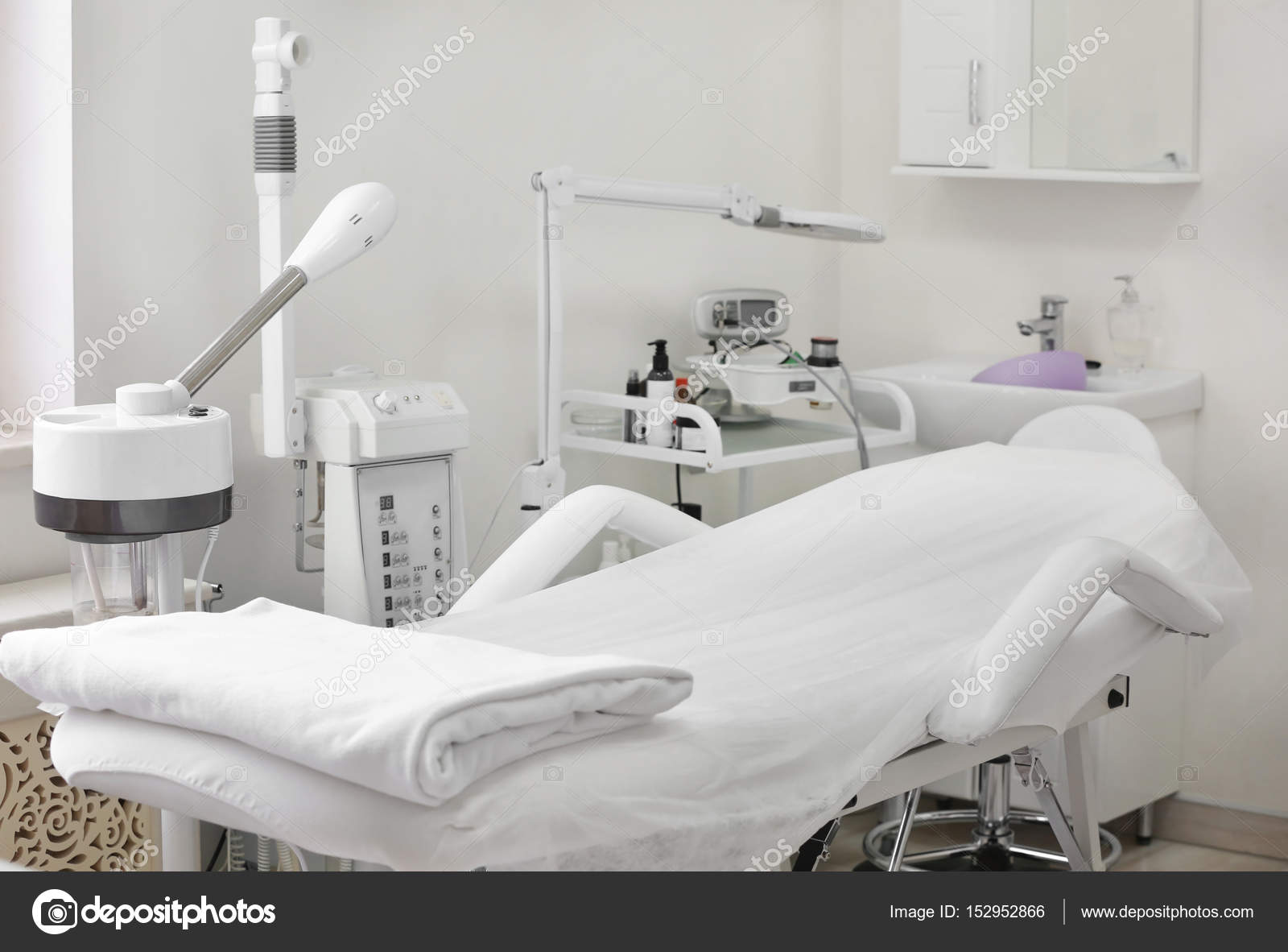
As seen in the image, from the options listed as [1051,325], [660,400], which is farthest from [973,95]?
[660,400]

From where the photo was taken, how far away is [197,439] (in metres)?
1.44

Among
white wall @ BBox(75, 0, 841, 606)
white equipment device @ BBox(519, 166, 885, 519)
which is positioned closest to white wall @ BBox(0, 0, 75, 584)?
white wall @ BBox(75, 0, 841, 606)

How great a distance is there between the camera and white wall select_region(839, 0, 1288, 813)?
2.54m

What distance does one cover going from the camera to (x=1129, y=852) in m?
2.64

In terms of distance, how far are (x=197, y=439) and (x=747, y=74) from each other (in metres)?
1.76

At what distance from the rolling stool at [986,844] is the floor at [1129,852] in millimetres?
42

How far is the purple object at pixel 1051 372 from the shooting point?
8.30ft

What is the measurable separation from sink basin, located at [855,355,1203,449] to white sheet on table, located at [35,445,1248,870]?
36 centimetres

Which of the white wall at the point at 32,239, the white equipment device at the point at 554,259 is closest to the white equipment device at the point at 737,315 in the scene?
the white equipment device at the point at 554,259

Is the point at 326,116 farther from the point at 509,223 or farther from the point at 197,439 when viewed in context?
the point at 197,439

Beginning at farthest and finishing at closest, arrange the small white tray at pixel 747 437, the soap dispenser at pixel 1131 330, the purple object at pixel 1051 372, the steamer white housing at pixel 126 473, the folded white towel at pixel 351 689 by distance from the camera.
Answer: the soap dispenser at pixel 1131 330 → the purple object at pixel 1051 372 → the small white tray at pixel 747 437 → the steamer white housing at pixel 126 473 → the folded white towel at pixel 351 689

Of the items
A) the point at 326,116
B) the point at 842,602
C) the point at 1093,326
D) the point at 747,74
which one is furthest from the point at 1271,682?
the point at 326,116

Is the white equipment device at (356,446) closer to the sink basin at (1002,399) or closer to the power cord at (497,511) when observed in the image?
the power cord at (497,511)

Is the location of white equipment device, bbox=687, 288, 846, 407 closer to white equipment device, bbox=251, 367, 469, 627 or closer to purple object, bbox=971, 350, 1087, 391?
purple object, bbox=971, 350, 1087, 391
